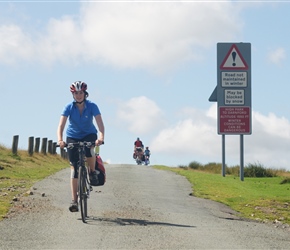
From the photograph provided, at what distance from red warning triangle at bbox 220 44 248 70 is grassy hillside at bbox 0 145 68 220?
708cm

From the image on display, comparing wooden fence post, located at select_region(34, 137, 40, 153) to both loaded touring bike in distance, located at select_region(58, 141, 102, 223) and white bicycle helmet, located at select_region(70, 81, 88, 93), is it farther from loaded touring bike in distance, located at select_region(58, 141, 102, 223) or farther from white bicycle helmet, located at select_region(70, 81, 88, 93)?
white bicycle helmet, located at select_region(70, 81, 88, 93)

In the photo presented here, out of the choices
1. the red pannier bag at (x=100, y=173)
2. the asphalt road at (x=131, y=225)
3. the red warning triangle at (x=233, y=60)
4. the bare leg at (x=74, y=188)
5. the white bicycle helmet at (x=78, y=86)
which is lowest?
the asphalt road at (x=131, y=225)

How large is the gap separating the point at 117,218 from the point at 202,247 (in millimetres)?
2921

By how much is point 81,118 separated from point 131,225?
1.95m

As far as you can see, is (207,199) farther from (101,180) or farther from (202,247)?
(202,247)

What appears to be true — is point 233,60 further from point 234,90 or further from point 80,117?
point 80,117

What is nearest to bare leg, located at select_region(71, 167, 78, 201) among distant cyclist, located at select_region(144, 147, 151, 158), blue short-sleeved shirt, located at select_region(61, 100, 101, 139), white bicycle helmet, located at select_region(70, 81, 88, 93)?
blue short-sleeved shirt, located at select_region(61, 100, 101, 139)

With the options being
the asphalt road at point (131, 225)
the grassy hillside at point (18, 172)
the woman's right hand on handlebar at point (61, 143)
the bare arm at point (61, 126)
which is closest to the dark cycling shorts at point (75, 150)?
the bare arm at point (61, 126)

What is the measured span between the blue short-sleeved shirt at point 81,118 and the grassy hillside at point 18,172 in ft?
6.39

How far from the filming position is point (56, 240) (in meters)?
10.4

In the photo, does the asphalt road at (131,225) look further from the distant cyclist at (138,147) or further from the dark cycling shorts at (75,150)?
the distant cyclist at (138,147)

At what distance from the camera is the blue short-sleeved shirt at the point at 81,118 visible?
12.3 metres

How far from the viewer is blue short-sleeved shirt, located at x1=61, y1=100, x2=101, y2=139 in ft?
40.4

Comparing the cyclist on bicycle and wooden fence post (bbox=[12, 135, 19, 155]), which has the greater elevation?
wooden fence post (bbox=[12, 135, 19, 155])
